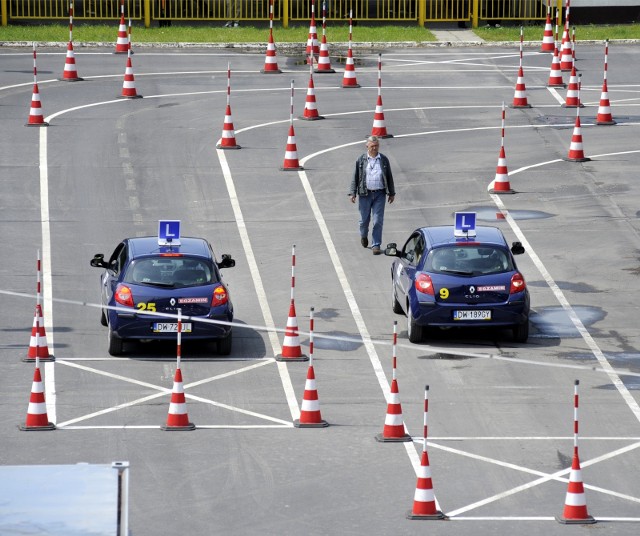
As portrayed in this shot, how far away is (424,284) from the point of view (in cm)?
2255

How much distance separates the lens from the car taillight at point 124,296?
21.8 metres

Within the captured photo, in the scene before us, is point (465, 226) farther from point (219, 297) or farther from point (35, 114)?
point (35, 114)

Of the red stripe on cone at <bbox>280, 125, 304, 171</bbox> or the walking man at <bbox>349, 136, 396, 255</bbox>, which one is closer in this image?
the walking man at <bbox>349, 136, 396, 255</bbox>

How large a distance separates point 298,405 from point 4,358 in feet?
13.5

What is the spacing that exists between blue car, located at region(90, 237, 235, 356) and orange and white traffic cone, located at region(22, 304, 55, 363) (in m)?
0.84

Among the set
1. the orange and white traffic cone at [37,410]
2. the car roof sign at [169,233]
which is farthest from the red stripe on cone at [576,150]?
the orange and white traffic cone at [37,410]

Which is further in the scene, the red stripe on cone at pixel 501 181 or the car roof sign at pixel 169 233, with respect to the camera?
the red stripe on cone at pixel 501 181

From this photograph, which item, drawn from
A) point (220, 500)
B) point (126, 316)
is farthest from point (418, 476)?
point (126, 316)

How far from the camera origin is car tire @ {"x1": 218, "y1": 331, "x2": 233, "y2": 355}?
2197cm

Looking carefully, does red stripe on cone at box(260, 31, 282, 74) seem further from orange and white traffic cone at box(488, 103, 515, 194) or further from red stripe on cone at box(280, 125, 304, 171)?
orange and white traffic cone at box(488, 103, 515, 194)

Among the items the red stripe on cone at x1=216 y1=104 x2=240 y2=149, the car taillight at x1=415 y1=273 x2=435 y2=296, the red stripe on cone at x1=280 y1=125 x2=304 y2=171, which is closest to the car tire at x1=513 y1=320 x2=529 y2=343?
the car taillight at x1=415 y1=273 x2=435 y2=296

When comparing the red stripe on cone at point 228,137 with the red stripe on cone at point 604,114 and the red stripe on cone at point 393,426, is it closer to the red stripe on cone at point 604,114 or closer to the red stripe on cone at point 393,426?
the red stripe on cone at point 604,114

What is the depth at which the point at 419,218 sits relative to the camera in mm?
28984

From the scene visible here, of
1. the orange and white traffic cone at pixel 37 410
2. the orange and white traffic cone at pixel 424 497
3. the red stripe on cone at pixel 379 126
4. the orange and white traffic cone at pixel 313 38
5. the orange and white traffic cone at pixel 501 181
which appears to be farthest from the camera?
the orange and white traffic cone at pixel 313 38
